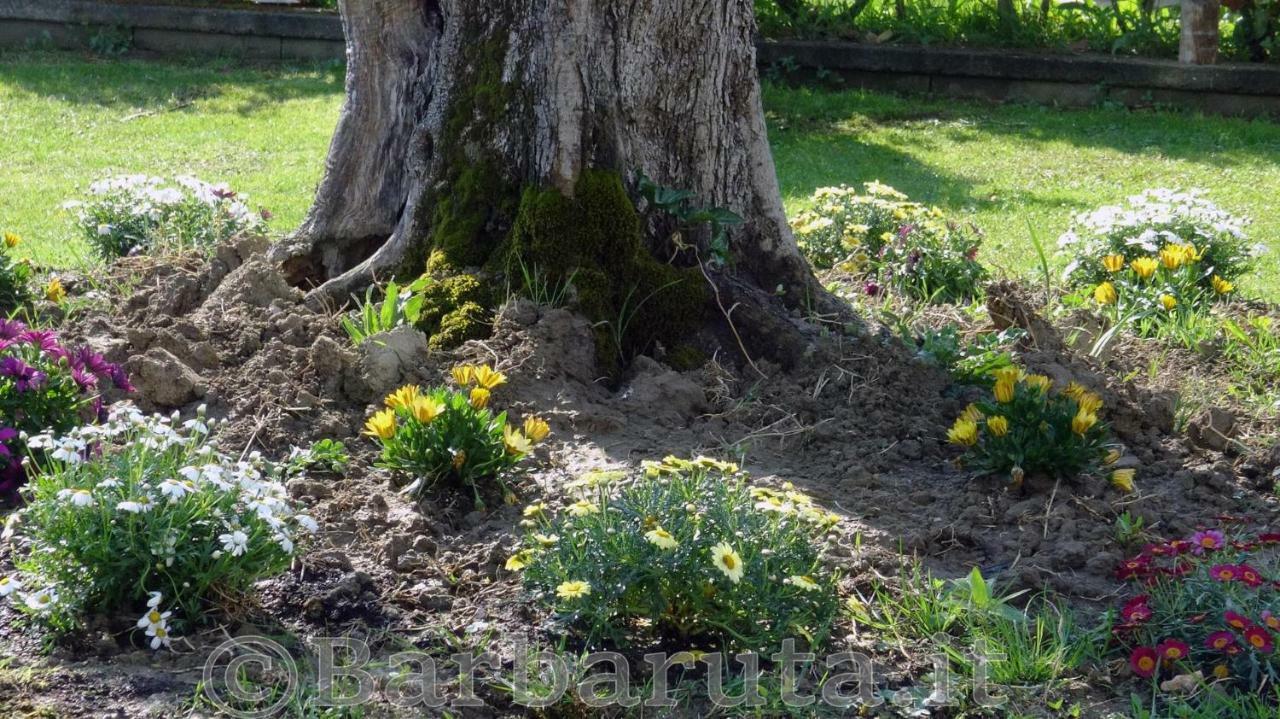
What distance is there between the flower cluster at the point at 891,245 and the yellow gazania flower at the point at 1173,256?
2.43ft

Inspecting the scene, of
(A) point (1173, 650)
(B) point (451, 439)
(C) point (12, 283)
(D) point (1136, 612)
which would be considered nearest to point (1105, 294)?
(D) point (1136, 612)

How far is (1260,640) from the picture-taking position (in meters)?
3.01

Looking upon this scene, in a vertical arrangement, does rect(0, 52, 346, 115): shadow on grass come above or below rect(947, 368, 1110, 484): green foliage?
above

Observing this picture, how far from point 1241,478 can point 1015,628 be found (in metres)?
1.53

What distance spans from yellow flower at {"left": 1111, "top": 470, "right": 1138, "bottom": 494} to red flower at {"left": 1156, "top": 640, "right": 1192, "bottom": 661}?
85 cm

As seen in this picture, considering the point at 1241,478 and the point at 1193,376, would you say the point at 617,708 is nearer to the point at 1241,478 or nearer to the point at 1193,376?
the point at 1241,478

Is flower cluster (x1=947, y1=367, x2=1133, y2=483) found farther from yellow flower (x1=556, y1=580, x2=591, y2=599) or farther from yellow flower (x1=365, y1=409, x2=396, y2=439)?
yellow flower (x1=365, y1=409, x2=396, y2=439)

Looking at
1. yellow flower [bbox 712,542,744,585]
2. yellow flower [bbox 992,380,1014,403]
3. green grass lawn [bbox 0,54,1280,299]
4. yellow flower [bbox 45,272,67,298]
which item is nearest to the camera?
yellow flower [bbox 712,542,744,585]

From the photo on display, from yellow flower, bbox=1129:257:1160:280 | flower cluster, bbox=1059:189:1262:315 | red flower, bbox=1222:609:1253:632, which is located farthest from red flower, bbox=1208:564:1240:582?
yellow flower, bbox=1129:257:1160:280

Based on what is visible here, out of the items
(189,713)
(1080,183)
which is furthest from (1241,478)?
(1080,183)

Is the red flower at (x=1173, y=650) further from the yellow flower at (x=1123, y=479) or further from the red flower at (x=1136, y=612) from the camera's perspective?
the yellow flower at (x=1123, y=479)

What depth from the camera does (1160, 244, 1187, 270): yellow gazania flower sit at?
5.80 meters

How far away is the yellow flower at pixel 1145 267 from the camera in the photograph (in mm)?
5781

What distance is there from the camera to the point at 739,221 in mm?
4801
